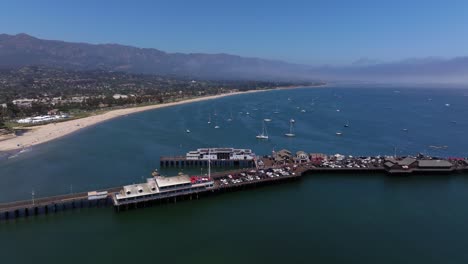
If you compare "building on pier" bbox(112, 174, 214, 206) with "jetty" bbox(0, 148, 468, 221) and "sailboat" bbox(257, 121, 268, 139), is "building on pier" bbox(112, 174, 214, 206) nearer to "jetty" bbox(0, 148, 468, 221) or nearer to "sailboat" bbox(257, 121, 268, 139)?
"jetty" bbox(0, 148, 468, 221)

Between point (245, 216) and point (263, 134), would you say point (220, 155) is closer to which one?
point (245, 216)

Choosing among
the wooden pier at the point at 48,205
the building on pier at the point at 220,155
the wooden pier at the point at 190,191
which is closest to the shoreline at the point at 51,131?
the wooden pier at the point at 48,205

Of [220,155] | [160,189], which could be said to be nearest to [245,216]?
[160,189]

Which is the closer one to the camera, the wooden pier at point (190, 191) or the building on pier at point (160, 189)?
the wooden pier at point (190, 191)

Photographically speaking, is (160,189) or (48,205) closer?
(48,205)

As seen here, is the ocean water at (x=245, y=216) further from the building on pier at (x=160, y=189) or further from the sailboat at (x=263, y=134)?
the sailboat at (x=263, y=134)

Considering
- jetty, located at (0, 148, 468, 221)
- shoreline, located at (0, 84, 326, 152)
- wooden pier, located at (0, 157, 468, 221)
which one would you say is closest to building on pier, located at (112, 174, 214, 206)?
jetty, located at (0, 148, 468, 221)

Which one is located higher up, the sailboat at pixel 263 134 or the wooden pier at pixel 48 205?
the sailboat at pixel 263 134

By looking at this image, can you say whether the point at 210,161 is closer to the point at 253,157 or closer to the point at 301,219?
the point at 253,157

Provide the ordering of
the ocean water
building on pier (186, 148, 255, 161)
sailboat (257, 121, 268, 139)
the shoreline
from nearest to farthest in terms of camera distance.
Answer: the ocean water
building on pier (186, 148, 255, 161)
the shoreline
sailboat (257, 121, 268, 139)
